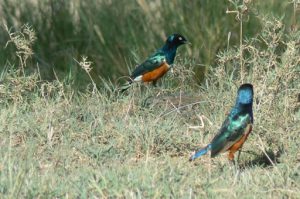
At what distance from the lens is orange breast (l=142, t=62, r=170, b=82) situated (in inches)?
326

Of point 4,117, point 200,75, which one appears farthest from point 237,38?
point 4,117

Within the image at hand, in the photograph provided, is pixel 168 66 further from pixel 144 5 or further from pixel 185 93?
pixel 144 5

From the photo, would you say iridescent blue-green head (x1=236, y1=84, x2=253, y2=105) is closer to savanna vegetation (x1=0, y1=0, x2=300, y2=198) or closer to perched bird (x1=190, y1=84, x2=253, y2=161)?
perched bird (x1=190, y1=84, x2=253, y2=161)

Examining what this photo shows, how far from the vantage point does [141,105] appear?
7.34 metres

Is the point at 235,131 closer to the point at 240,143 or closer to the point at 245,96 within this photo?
the point at 240,143

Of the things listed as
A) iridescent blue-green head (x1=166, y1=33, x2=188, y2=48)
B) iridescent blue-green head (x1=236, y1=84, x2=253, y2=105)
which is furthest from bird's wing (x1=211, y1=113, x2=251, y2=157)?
iridescent blue-green head (x1=166, y1=33, x2=188, y2=48)

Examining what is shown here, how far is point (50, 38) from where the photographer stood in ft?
31.3

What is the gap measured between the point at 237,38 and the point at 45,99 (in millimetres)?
2363

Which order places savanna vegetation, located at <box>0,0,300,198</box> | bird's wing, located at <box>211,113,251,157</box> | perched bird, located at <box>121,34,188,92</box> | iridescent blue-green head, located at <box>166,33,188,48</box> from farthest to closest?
iridescent blue-green head, located at <box>166,33,188,48</box> < perched bird, located at <box>121,34,188,92</box> < bird's wing, located at <box>211,113,251,157</box> < savanna vegetation, located at <box>0,0,300,198</box>

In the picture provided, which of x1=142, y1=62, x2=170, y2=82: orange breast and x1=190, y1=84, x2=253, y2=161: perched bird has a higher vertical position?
x1=190, y1=84, x2=253, y2=161: perched bird

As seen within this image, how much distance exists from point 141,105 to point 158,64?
3.47 feet

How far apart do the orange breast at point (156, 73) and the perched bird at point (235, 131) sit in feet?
7.23

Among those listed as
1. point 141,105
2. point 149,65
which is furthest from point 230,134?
point 149,65

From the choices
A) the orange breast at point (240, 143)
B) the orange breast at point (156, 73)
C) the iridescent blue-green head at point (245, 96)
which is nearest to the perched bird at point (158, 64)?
the orange breast at point (156, 73)
